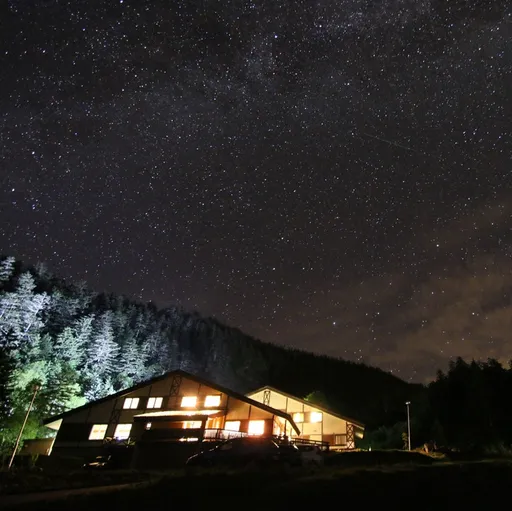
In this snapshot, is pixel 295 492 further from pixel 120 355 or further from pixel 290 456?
pixel 120 355

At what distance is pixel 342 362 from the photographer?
166m

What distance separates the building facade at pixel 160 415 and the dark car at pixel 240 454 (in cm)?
949

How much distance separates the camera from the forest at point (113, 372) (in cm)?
5159

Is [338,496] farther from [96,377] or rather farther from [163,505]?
[96,377]

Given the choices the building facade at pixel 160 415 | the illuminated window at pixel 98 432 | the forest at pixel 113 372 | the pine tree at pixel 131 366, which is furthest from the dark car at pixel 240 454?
the pine tree at pixel 131 366

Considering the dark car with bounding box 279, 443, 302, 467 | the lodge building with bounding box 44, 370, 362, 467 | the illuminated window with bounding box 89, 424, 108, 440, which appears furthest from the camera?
the illuminated window with bounding box 89, 424, 108, 440

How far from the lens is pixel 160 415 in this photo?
3541cm

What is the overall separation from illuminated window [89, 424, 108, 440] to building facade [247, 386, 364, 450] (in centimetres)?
1708

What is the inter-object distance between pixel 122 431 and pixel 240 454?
19706mm

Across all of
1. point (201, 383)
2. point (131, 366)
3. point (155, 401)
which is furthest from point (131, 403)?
point (131, 366)

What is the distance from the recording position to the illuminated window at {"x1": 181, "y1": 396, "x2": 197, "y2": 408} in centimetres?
3730

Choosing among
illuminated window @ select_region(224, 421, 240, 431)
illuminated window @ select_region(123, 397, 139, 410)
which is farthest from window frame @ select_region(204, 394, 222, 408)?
illuminated window @ select_region(123, 397, 139, 410)

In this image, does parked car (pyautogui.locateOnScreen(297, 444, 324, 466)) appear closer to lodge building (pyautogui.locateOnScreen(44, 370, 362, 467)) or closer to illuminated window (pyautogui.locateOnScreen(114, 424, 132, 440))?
lodge building (pyautogui.locateOnScreen(44, 370, 362, 467))

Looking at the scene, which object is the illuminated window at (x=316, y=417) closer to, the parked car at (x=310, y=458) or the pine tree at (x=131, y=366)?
the parked car at (x=310, y=458)
